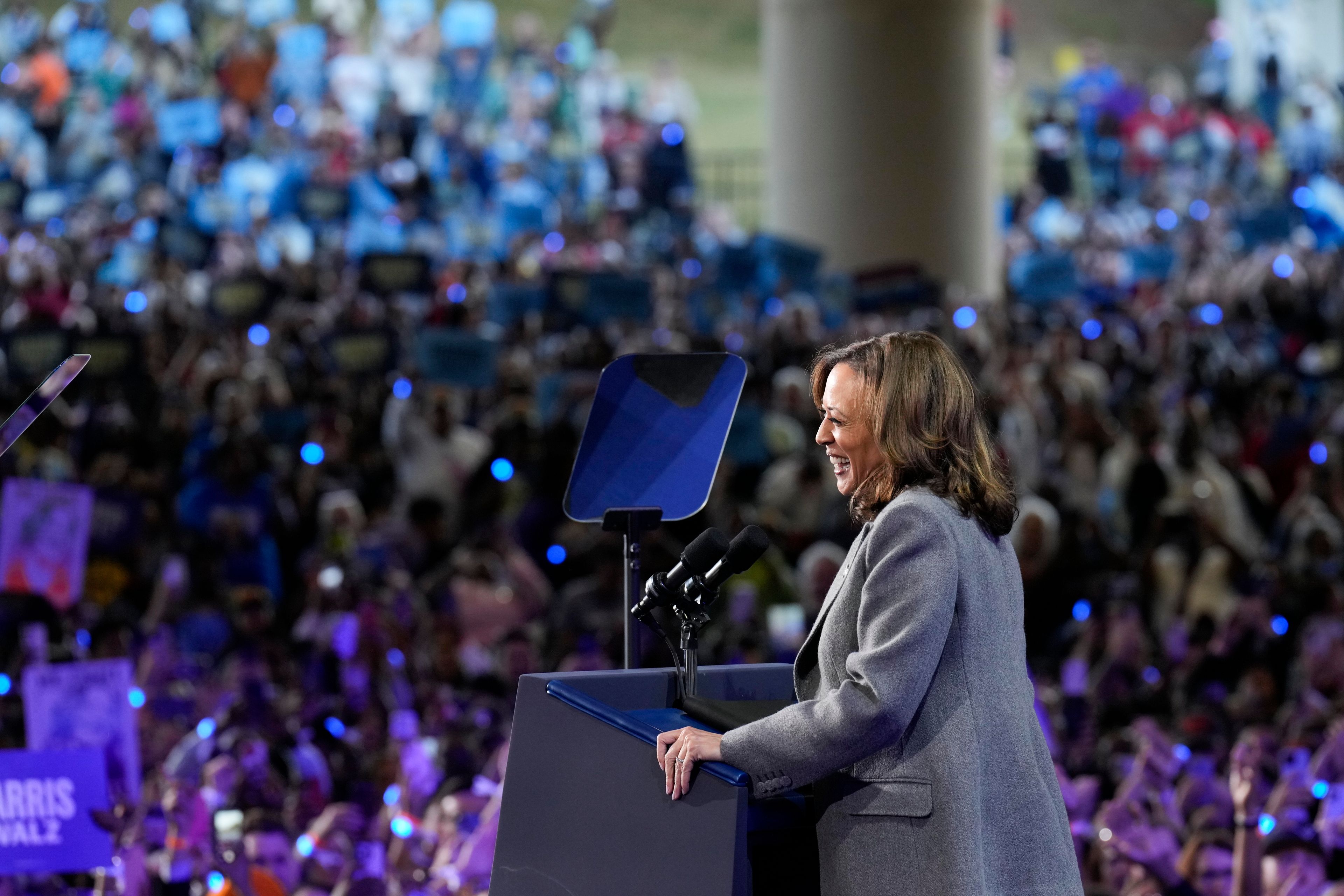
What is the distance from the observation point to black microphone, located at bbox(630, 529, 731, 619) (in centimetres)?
280

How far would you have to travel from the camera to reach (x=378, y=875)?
4734mm

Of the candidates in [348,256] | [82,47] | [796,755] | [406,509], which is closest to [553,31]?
[82,47]

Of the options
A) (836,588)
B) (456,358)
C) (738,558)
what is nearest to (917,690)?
(836,588)

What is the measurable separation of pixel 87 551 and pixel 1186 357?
7647mm

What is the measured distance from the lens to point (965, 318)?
13875 mm

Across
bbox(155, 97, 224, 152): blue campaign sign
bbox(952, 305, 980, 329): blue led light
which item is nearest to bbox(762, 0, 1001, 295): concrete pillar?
bbox(952, 305, 980, 329): blue led light

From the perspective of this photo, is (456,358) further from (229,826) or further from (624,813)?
(624,813)

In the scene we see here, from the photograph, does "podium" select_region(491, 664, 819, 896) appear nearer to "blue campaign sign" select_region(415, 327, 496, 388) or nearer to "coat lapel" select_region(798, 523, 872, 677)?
"coat lapel" select_region(798, 523, 872, 677)

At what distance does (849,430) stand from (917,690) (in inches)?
15.2

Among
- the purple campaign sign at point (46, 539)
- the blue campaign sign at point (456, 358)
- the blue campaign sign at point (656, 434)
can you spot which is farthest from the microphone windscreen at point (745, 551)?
the blue campaign sign at point (456, 358)

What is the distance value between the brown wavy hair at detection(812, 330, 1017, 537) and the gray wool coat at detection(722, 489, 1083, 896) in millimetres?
31

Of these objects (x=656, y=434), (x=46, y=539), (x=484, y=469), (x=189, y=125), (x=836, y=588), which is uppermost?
(x=189, y=125)

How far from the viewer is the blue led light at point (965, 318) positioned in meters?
13.8

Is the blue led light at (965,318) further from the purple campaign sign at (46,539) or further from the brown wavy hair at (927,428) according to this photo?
the brown wavy hair at (927,428)
